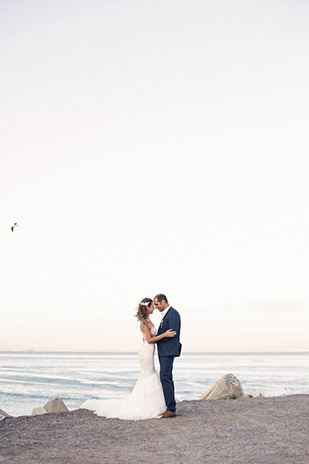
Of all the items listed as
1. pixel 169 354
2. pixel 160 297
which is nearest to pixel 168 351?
pixel 169 354

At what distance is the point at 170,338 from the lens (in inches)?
397

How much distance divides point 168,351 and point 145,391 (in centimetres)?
98

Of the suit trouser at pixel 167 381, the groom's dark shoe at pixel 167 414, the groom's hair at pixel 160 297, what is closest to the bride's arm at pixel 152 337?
the suit trouser at pixel 167 381

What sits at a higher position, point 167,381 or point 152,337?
point 152,337

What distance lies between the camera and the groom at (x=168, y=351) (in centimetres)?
999

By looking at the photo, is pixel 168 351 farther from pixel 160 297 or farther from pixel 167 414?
pixel 167 414

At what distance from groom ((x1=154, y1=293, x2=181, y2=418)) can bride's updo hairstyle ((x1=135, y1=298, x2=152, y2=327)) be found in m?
0.32

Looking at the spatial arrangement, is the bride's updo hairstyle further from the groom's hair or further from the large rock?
the large rock

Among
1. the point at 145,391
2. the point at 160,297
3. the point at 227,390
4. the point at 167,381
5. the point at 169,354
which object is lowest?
the point at 227,390

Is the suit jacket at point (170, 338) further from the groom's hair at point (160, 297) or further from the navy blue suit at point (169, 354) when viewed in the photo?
the groom's hair at point (160, 297)

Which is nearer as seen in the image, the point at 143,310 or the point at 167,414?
the point at 167,414

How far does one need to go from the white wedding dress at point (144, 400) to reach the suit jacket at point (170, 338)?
43cm

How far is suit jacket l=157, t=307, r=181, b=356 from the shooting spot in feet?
32.9

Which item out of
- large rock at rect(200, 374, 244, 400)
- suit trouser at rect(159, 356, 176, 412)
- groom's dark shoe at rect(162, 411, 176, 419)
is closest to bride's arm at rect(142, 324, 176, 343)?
suit trouser at rect(159, 356, 176, 412)
